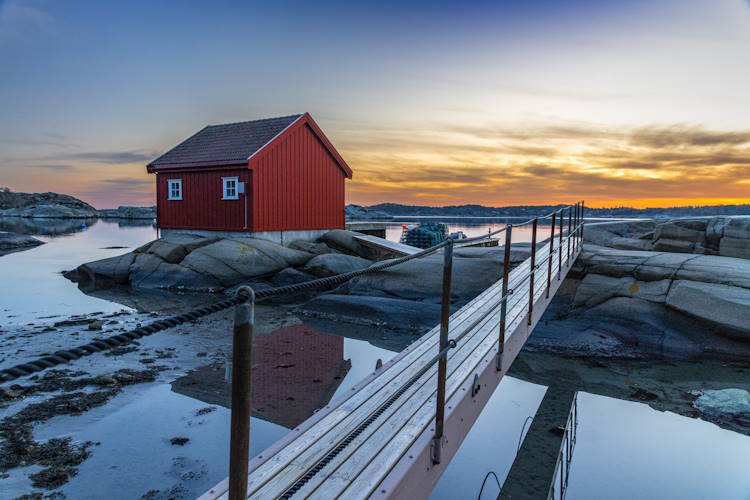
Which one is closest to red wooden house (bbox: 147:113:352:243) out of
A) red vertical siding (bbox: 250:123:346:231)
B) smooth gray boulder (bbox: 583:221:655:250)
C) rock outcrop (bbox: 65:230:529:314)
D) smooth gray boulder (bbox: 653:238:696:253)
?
red vertical siding (bbox: 250:123:346:231)

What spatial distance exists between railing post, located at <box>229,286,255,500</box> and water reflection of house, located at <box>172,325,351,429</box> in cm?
482

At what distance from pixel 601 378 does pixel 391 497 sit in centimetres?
690

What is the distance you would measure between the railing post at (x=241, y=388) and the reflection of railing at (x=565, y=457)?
4462 millimetres

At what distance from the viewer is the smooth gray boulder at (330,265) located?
1762 centimetres

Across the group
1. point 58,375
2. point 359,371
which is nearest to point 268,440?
point 359,371

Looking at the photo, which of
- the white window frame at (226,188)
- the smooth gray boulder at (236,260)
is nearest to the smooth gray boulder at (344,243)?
the smooth gray boulder at (236,260)

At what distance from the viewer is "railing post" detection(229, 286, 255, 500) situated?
156 centimetres

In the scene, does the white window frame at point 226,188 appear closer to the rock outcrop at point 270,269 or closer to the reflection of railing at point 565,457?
the rock outcrop at point 270,269

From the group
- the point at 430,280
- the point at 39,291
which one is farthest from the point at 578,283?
the point at 39,291

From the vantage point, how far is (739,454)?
602cm

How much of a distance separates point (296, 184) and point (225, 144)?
3.59 m

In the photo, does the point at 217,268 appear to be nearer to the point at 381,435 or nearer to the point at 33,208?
the point at 381,435

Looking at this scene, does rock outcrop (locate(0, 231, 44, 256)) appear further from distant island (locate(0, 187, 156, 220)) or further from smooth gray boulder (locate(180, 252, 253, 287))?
distant island (locate(0, 187, 156, 220))

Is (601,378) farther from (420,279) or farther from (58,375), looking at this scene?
(58,375)
